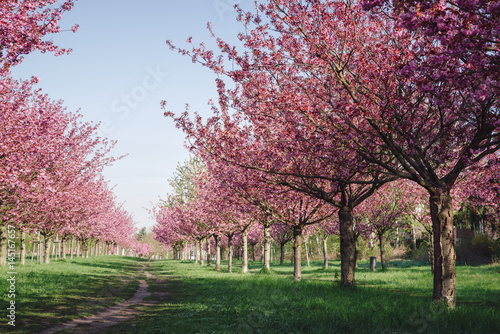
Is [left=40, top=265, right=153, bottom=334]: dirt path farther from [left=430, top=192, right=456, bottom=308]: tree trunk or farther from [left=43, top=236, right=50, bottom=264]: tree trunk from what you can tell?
[left=43, top=236, right=50, bottom=264]: tree trunk

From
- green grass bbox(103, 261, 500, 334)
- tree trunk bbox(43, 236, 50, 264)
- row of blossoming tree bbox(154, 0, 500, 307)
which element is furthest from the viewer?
tree trunk bbox(43, 236, 50, 264)

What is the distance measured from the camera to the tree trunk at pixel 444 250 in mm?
Result: 9617

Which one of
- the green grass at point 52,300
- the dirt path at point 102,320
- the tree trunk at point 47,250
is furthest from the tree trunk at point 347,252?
the tree trunk at point 47,250

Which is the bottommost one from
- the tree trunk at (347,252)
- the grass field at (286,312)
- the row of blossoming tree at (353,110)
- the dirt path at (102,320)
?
the dirt path at (102,320)

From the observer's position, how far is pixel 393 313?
834 cm

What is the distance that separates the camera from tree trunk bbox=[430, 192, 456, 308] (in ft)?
31.6

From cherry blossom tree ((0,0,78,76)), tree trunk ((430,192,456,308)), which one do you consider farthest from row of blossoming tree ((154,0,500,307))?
cherry blossom tree ((0,0,78,76))

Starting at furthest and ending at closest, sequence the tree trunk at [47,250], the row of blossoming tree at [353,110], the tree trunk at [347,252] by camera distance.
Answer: the tree trunk at [47,250]
the tree trunk at [347,252]
the row of blossoming tree at [353,110]

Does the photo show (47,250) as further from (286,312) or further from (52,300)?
(286,312)

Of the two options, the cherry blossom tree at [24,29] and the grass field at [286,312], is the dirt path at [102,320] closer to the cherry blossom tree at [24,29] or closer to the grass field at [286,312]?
the grass field at [286,312]

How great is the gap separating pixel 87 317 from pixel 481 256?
33.7m

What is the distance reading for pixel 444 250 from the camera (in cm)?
979

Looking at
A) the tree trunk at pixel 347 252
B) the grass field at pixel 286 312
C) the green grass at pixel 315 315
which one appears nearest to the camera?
the green grass at pixel 315 315

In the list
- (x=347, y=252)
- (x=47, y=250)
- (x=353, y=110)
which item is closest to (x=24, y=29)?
(x=353, y=110)
